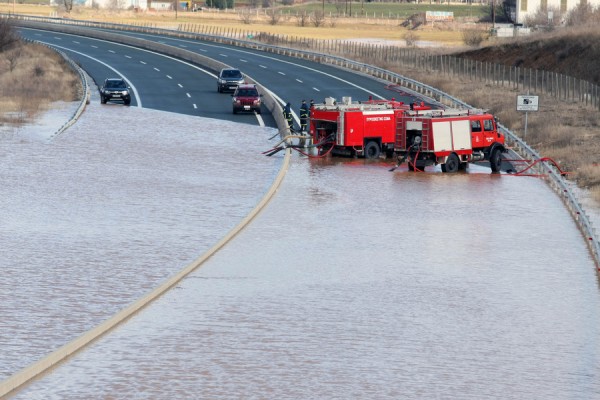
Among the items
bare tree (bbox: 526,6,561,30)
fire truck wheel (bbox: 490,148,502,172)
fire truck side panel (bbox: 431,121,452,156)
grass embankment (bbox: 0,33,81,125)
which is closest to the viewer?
fire truck side panel (bbox: 431,121,452,156)

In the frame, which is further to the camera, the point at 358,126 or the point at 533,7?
the point at 533,7

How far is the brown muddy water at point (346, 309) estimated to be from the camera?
1816 centimetres

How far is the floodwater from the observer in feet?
60.4

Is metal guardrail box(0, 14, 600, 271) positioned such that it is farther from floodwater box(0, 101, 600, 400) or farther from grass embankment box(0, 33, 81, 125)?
grass embankment box(0, 33, 81, 125)

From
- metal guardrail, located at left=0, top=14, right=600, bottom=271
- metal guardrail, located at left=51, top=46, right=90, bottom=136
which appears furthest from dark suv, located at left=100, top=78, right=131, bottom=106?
metal guardrail, located at left=0, top=14, right=600, bottom=271

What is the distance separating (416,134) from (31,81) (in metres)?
46.0

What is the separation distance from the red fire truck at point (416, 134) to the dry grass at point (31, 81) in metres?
22.6

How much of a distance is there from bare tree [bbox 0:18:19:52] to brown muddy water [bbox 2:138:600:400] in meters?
65.6

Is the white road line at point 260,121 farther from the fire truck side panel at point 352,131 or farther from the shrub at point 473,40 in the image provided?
the shrub at point 473,40

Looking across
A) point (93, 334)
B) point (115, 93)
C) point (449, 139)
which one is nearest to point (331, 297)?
point (93, 334)

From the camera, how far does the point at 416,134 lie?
46344mm

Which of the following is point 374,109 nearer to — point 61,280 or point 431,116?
point 431,116

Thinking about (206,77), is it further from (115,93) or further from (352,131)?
(352,131)

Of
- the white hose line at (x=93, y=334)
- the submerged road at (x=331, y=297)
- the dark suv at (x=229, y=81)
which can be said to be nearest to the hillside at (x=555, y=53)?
the dark suv at (x=229, y=81)
